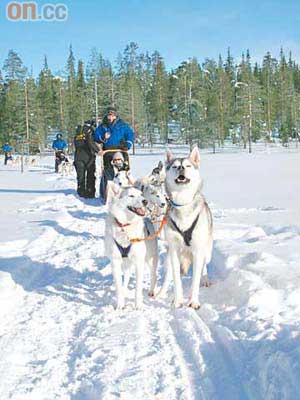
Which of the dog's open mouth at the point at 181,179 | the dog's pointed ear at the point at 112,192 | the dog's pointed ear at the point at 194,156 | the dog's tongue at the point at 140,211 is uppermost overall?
the dog's pointed ear at the point at 194,156

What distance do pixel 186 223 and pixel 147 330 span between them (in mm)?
1101

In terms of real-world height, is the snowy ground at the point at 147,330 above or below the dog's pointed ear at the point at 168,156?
below

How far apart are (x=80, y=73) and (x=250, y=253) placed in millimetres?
66053

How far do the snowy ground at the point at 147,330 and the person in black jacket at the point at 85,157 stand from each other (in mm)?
4674

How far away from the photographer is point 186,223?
13.9ft

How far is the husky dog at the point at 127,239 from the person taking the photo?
4289 mm

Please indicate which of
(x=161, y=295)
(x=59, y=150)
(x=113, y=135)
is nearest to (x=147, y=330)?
(x=161, y=295)

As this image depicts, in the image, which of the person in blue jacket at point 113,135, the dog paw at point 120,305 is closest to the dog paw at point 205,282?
Result: the dog paw at point 120,305

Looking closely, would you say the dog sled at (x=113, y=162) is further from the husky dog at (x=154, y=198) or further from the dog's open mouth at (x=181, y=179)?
the dog's open mouth at (x=181, y=179)

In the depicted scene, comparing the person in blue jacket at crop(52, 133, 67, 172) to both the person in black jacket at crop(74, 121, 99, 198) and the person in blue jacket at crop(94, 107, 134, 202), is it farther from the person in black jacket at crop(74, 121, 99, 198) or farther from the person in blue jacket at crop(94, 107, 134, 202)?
the person in blue jacket at crop(94, 107, 134, 202)

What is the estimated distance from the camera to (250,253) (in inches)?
209

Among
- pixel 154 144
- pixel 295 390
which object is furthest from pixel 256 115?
pixel 295 390

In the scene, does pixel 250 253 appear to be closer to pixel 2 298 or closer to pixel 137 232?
pixel 137 232

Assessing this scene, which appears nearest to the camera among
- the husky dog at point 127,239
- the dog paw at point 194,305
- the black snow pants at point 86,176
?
the dog paw at point 194,305
